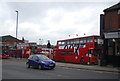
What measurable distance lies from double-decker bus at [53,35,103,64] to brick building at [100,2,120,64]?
1.06 m

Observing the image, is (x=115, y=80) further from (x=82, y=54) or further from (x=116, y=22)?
(x=82, y=54)

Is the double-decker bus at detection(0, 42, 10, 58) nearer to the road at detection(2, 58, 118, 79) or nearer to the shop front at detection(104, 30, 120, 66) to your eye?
the shop front at detection(104, 30, 120, 66)

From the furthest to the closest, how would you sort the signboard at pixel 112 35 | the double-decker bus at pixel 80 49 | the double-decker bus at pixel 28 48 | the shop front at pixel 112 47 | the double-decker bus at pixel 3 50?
the double-decker bus at pixel 3 50 → the double-decker bus at pixel 28 48 → the double-decker bus at pixel 80 49 → the shop front at pixel 112 47 → the signboard at pixel 112 35

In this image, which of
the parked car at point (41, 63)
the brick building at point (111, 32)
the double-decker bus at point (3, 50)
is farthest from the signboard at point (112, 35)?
the double-decker bus at point (3, 50)

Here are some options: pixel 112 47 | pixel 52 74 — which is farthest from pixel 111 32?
pixel 52 74

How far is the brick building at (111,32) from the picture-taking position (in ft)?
80.5

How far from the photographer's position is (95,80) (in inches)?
563

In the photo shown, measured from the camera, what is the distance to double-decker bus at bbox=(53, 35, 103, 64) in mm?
28767

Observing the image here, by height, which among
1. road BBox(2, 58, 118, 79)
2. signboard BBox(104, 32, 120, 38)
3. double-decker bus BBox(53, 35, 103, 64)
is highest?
signboard BBox(104, 32, 120, 38)

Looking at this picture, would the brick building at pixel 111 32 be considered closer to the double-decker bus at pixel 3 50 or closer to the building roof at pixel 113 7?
the building roof at pixel 113 7

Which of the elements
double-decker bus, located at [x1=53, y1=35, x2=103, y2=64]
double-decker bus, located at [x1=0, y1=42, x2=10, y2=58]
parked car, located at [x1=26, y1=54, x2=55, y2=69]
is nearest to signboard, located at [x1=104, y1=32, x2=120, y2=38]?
double-decker bus, located at [x1=53, y1=35, x2=103, y2=64]

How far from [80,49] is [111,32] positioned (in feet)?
24.7

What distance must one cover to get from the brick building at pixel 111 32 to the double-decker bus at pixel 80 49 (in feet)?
3.48

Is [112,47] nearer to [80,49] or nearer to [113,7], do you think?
[113,7]
